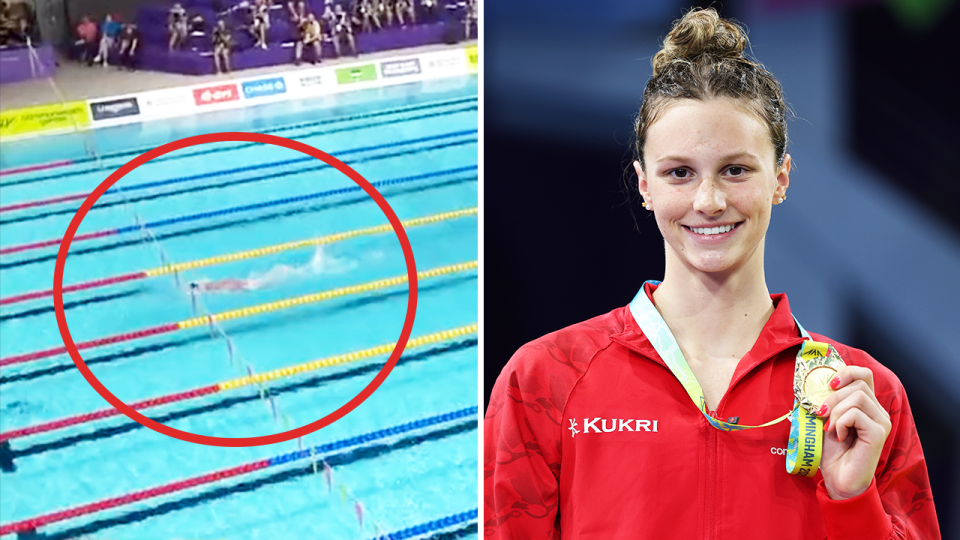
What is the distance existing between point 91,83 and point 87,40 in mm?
370

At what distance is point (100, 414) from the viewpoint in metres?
3.25

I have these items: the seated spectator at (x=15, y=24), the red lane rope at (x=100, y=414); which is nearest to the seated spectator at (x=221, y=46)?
the seated spectator at (x=15, y=24)

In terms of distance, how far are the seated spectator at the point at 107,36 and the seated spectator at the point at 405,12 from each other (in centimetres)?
200

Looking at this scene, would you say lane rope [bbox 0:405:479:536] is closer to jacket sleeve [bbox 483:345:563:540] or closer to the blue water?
the blue water

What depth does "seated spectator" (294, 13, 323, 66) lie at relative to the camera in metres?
6.52

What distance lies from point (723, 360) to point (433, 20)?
238 inches

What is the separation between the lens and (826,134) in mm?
1267

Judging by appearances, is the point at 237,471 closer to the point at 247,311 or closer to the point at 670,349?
the point at 247,311

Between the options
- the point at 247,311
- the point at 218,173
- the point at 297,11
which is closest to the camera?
the point at 247,311

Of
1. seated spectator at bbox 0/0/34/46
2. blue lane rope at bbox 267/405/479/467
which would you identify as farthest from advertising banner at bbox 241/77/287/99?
blue lane rope at bbox 267/405/479/467

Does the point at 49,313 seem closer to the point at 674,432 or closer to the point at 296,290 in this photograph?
the point at 296,290

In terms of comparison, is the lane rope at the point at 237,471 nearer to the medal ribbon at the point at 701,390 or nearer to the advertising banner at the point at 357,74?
the medal ribbon at the point at 701,390

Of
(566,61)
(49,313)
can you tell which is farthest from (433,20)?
(566,61)

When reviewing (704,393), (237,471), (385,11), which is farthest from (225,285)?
(385,11)
